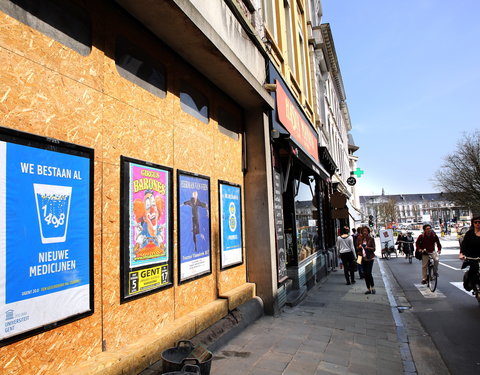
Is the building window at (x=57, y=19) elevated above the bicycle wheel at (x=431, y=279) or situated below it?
above

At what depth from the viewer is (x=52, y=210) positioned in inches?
110

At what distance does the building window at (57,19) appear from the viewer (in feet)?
8.90

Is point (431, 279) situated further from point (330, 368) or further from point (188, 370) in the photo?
point (188, 370)

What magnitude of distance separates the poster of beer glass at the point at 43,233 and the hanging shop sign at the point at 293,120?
528 centimetres

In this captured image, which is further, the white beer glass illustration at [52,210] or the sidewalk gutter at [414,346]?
the sidewalk gutter at [414,346]

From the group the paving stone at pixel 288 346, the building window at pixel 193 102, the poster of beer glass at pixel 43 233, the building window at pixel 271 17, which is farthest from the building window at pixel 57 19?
the building window at pixel 271 17

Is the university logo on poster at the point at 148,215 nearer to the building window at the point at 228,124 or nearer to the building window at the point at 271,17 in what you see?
the building window at the point at 228,124

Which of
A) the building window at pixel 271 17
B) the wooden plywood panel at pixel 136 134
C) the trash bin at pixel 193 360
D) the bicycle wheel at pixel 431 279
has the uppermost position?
the building window at pixel 271 17

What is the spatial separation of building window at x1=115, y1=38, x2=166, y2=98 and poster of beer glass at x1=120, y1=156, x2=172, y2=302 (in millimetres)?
1000

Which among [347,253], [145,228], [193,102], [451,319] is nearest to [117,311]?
[145,228]

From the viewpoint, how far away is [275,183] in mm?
7367

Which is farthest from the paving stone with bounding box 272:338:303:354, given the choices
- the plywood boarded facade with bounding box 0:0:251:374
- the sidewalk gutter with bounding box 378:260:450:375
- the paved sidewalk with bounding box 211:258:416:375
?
the sidewalk gutter with bounding box 378:260:450:375

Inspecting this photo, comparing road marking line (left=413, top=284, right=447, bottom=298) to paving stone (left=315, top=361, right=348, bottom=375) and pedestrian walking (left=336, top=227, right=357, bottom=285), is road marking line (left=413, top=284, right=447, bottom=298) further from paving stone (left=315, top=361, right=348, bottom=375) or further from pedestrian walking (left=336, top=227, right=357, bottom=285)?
paving stone (left=315, top=361, right=348, bottom=375)

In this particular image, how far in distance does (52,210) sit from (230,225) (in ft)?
11.8
